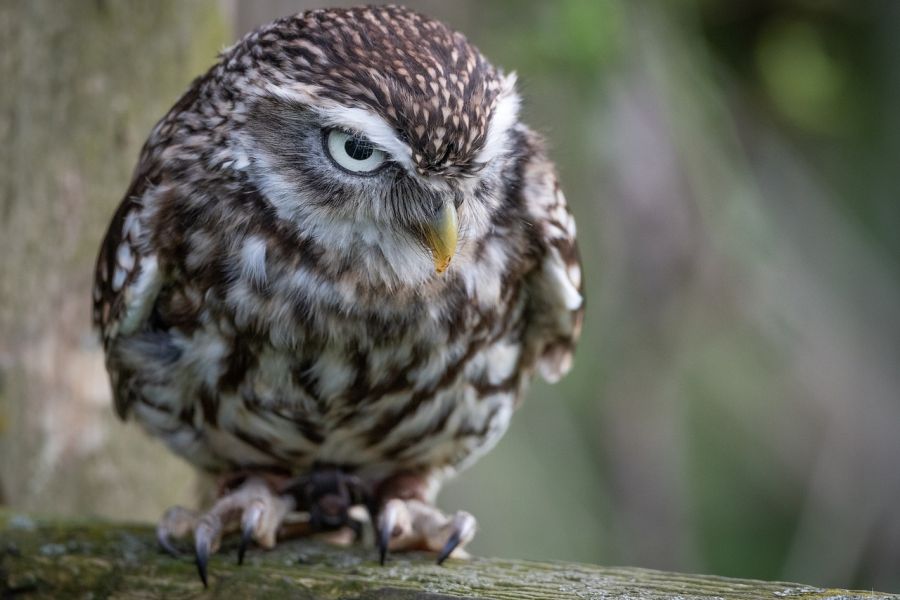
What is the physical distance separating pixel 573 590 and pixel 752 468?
13.1ft

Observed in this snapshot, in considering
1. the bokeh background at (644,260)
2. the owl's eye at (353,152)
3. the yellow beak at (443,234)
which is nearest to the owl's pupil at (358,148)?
the owl's eye at (353,152)

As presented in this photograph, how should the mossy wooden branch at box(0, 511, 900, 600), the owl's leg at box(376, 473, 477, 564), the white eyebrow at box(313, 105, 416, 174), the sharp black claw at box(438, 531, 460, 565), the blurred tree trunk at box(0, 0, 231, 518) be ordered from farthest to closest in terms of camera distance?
1. the blurred tree trunk at box(0, 0, 231, 518)
2. the owl's leg at box(376, 473, 477, 564)
3. the sharp black claw at box(438, 531, 460, 565)
4. the white eyebrow at box(313, 105, 416, 174)
5. the mossy wooden branch at box(0, 511, 900, 600)

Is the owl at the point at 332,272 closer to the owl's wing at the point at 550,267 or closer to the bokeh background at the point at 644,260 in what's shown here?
the owl's wing at the point at 550,267

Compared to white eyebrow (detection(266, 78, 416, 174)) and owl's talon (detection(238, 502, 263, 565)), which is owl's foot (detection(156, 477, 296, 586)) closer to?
owl's talon (detection(238, 502, 263, 565))

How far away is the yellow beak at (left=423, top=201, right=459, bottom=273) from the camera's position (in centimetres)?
240

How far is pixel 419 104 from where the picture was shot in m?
2.26

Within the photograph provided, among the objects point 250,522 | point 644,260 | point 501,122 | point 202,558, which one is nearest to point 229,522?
point 250,522

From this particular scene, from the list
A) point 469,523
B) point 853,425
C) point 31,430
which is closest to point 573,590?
point 469,523

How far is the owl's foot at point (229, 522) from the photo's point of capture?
256 cm

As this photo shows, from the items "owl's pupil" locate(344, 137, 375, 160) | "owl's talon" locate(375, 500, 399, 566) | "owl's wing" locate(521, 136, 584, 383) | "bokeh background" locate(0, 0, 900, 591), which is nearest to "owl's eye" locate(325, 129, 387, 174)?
"owl's pupil" locate(344, 137, 375, 160)

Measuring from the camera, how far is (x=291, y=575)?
90.0 inches

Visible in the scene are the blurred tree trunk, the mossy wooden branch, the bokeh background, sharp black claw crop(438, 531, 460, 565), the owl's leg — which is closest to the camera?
the mossy wooden branch

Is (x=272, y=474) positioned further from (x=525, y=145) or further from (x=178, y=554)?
(x=525, y=145)

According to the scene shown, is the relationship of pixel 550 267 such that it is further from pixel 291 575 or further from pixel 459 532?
pixel 291 575
